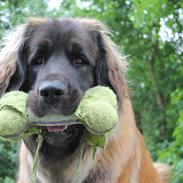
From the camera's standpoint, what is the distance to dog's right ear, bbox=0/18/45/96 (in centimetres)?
438

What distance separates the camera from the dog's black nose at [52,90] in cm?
375

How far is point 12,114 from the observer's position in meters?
3.86

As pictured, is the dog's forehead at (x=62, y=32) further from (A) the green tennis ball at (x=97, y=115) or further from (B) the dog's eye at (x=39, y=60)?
(A) the green tennis ball at (x=97, y=115)

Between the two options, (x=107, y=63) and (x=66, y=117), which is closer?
(x=66, y=117)

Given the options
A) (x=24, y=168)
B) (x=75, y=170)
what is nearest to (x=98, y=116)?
(x=75, y=170)

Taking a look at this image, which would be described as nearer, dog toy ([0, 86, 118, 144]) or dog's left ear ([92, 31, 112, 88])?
dog toy ([0, 86, 118, 144])

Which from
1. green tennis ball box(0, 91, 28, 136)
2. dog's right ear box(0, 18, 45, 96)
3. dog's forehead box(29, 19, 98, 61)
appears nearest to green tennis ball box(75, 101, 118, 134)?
green tennis ball box(0, 91, 28, 136)

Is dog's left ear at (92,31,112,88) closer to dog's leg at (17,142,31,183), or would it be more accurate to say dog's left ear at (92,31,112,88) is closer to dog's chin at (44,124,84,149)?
dog's chin at (44,124,84,149)

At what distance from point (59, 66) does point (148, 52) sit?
5.76 m

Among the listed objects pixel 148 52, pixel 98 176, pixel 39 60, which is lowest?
pixel 148 52

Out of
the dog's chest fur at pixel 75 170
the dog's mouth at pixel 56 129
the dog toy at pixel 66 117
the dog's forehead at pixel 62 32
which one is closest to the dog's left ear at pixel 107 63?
the dog's forehead at pixel 62 32

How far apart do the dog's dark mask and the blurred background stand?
5.69 ft

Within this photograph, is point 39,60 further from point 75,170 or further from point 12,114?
point 75,170

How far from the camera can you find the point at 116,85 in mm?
4418
